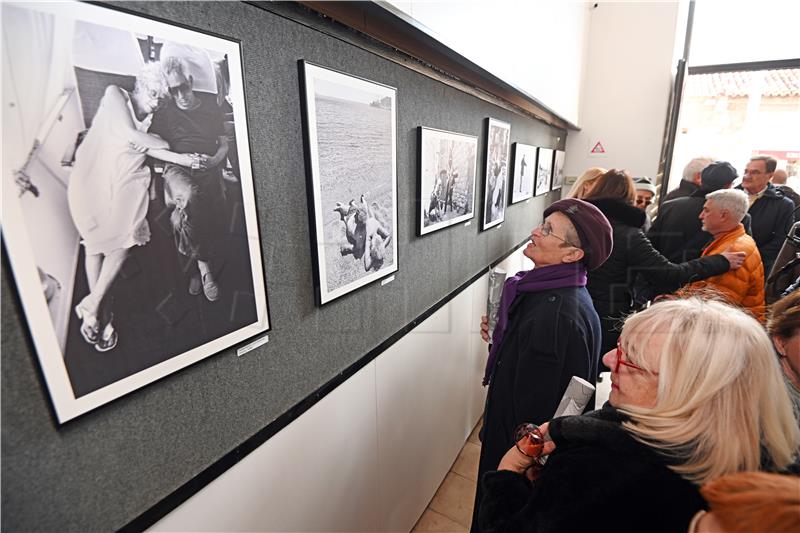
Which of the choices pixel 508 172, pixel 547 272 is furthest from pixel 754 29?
pixel 547 272

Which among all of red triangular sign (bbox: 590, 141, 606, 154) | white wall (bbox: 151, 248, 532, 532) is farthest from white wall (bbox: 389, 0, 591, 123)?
white wall (bbox: 151, 248, 532, 532)

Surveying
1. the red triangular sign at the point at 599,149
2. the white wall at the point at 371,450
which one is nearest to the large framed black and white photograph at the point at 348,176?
the white wall at the point at 371,450

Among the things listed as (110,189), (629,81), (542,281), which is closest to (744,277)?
(542,281)

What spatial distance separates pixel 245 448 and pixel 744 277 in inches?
109

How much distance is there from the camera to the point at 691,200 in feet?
8.98

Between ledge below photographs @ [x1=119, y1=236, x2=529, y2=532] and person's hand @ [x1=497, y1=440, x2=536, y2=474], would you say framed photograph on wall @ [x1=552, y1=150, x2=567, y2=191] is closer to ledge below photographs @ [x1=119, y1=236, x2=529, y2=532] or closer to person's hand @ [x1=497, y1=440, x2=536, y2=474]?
ledge below photographs @ [x1=119, y1=236, x2=529, y2=532]

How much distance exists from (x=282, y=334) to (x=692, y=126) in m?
6.56

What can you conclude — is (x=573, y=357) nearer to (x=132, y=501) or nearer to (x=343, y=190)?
(x=343, y=190)

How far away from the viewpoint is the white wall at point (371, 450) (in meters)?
0.93

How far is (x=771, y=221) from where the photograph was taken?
2980 millimetres

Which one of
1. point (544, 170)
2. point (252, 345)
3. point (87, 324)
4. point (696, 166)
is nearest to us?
point (87, 324)

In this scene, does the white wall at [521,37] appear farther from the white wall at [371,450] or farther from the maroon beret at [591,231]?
the white wall at [371,450]

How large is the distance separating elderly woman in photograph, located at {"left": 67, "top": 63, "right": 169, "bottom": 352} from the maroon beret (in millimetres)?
1333

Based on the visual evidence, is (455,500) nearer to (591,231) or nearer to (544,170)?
(591,231)
